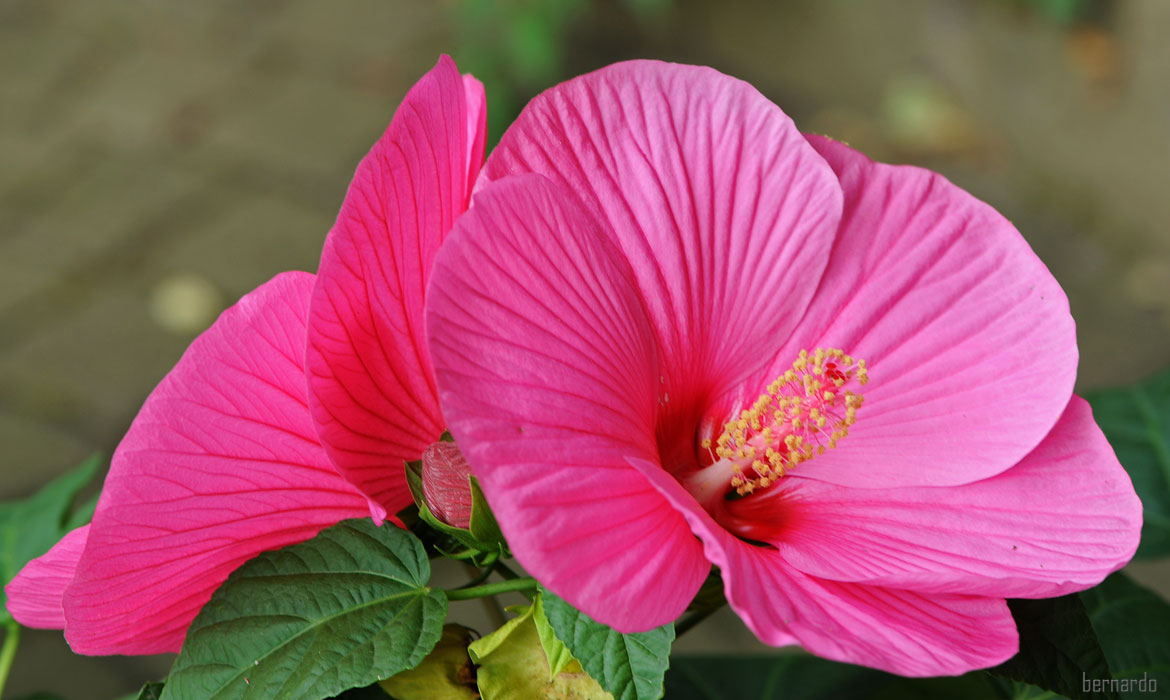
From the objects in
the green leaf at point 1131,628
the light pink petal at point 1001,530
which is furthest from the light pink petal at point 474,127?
the green leaf at point 1131,628

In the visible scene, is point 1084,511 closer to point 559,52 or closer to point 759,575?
point 759,575

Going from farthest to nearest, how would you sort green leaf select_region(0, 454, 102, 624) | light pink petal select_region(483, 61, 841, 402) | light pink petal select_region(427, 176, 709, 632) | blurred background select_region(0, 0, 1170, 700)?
blurred background select_region(0, 0, 1170, 700) < green leaf select_region(0, 454, 102, 624) < light pink petal select_region(483, 61, 841, 402) < light pink petal select_region(427, 176, 709, 632)

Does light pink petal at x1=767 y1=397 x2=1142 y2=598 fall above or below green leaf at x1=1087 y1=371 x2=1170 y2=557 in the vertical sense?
above

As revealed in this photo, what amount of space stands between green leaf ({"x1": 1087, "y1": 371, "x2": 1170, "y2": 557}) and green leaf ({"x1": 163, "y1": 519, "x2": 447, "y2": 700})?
651 millimetres

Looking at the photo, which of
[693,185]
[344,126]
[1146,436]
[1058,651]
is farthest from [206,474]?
[344,126]

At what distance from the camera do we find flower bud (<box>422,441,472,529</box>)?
1.59 ft

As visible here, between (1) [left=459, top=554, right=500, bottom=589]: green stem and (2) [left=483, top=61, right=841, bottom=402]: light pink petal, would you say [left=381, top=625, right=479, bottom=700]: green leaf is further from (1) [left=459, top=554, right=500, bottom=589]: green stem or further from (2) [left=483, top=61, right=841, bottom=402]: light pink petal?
(2) [left=483, top=61, right=841, bottom=402]: light pink petal

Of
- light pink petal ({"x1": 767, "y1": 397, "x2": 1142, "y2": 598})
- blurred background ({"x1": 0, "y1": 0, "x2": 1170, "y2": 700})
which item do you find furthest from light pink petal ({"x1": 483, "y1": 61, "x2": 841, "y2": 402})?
blurred background ({"x1": 0, "y1": 0, "x2": 1170, "y2": 700})

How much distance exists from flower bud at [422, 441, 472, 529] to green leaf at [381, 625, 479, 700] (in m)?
0.08

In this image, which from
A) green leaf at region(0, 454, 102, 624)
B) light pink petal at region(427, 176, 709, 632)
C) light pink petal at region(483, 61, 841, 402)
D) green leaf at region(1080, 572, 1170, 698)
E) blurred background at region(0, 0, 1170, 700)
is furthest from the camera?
blurred background at region(0, 0, 1170, 700)

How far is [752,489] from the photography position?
0.59 metres

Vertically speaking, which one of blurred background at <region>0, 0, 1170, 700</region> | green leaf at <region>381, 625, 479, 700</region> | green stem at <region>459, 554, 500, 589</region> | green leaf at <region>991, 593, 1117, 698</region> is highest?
green stem at <region>459, 554, 500, 589</region>

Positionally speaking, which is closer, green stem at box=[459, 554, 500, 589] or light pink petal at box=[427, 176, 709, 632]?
light pink petal at box=[427, 176, 709, 632]

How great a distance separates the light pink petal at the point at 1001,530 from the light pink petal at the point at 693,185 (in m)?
0.12
